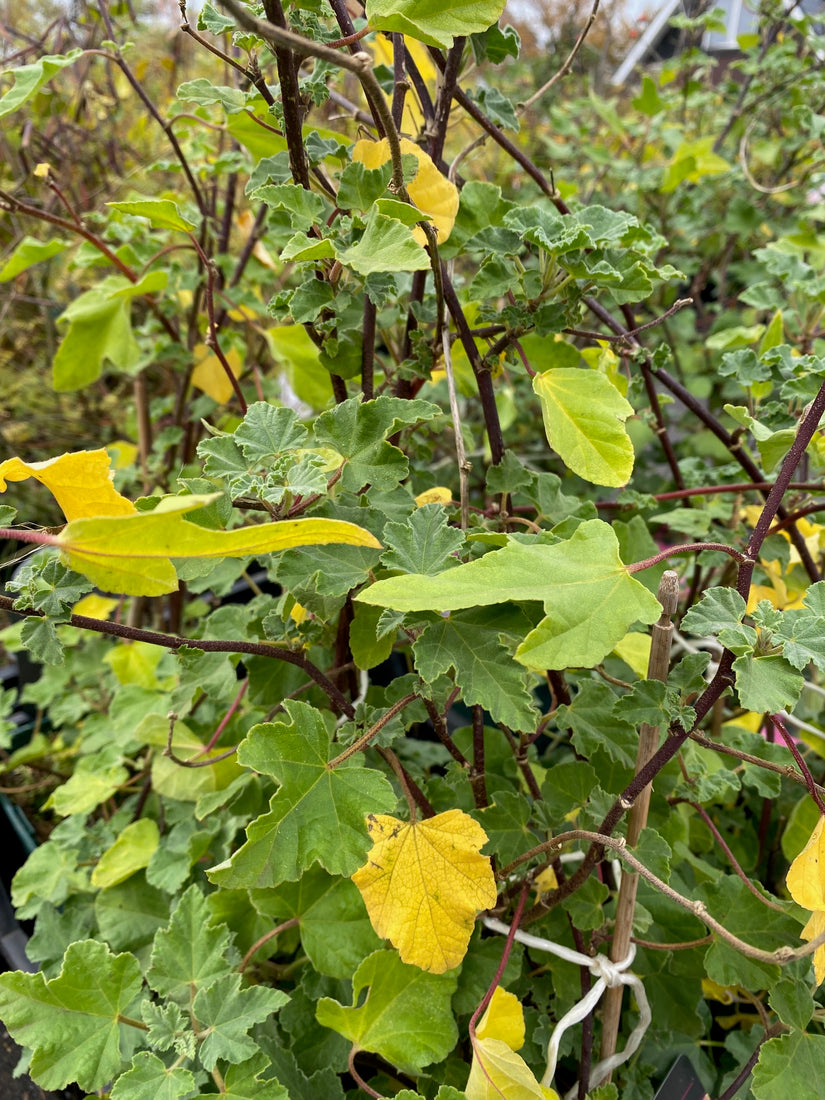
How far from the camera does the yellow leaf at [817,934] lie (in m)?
0.51

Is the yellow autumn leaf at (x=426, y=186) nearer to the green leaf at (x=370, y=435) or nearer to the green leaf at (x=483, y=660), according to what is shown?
the green leaf at (x=370, y=435)

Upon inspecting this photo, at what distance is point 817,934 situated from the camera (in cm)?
53

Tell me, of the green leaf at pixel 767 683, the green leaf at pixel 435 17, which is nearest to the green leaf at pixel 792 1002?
the green leaf at pixel 767 683

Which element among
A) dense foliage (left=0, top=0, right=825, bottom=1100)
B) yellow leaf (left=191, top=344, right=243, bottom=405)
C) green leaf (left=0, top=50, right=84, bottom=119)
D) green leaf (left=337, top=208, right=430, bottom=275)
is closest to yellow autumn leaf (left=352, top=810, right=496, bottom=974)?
dense foliage (left=0, top=0, right=825, bottom=1100)

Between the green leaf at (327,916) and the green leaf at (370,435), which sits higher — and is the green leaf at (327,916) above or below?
below

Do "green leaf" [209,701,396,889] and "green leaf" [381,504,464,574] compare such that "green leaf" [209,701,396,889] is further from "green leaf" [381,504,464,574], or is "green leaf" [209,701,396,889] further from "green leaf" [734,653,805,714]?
"green leaf" [734,653,805,714]

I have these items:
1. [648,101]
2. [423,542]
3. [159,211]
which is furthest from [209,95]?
[648,101]

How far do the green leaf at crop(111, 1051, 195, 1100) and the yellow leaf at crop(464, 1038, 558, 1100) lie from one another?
0.69 feet

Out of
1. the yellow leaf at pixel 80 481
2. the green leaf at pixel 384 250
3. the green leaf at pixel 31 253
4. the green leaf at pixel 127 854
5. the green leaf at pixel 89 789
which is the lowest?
the green leaf at pixel 127 854

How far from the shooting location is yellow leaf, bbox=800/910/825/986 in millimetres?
506

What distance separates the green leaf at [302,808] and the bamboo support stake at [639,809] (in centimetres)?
20

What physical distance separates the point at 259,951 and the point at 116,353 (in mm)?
855

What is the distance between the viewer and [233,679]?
733 mm

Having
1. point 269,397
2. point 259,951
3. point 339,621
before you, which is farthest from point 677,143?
point 259,951
